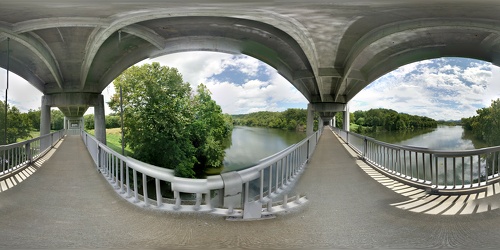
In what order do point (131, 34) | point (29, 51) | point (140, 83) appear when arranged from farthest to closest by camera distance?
point (29, 51), point (131, 34), point (140, 83)

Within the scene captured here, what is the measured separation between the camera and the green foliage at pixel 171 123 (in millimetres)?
930

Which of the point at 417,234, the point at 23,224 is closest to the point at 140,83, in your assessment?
the point at 23,224

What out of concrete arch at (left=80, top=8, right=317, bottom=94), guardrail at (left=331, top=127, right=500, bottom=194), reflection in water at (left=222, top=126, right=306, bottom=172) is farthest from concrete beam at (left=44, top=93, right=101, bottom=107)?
guardrail at (left=331, top=127, right=500, bottom=194)

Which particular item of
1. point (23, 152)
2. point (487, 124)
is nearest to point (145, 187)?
point (23, 152)

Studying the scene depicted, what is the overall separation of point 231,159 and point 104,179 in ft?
2.44

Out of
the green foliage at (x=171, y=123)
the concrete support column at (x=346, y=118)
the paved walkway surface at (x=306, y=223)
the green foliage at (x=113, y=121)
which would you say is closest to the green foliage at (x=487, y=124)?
the paved walkway surface at (x=306, y=223)

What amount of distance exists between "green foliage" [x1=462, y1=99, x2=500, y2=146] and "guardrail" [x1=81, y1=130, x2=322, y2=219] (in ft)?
2.41

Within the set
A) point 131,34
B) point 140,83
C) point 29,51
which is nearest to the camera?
point 140,83

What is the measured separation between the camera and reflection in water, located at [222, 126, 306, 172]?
1.00m

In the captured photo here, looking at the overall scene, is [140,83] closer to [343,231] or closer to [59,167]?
[59,167]

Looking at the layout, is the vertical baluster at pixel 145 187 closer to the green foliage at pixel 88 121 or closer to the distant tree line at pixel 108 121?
the distant tree line at pixel 108 121

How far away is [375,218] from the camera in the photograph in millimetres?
1209

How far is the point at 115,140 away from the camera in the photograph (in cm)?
103

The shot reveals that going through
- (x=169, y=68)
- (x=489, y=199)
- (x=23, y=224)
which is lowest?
(x=23, y=224)
